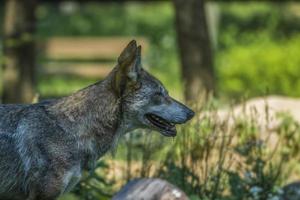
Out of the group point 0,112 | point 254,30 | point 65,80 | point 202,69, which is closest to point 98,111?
point 0,112

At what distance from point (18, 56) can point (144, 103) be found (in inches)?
308

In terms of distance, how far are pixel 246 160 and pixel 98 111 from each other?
2.43 meters

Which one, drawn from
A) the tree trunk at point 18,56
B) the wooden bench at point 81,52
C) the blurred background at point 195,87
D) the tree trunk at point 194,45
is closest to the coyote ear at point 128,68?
the blurred background at point 195,87

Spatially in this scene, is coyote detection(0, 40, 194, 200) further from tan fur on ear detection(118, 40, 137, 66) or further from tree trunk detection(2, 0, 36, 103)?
tree trunk detection(2, 0, 36, 103)

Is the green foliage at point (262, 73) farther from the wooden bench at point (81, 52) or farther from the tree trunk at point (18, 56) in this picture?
the tree trunk at point (18, 56)

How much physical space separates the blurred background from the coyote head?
44 cm

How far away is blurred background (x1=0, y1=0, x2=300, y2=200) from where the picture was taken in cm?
863

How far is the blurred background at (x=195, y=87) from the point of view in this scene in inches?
340

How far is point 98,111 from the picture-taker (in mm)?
6840

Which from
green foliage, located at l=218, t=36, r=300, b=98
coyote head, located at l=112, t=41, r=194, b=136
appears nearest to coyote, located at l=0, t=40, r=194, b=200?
coyote head, located at l=112, t=41, r=194, b=136

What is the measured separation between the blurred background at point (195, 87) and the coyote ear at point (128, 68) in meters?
0.65

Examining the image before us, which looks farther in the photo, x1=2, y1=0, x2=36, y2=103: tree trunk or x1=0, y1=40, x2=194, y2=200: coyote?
x1=2, y1=0, x2=36, y2=103: tree trunk

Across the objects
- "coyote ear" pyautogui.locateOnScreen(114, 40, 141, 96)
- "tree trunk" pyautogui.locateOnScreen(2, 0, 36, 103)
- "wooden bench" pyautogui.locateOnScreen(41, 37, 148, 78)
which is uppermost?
"coyote ear" pyautogui.locateOnScreen(114, 40, 141, 96)

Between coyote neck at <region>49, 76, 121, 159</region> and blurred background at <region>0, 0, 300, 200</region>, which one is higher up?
coyote neck at <region>49, 76, 121, 159</region>
